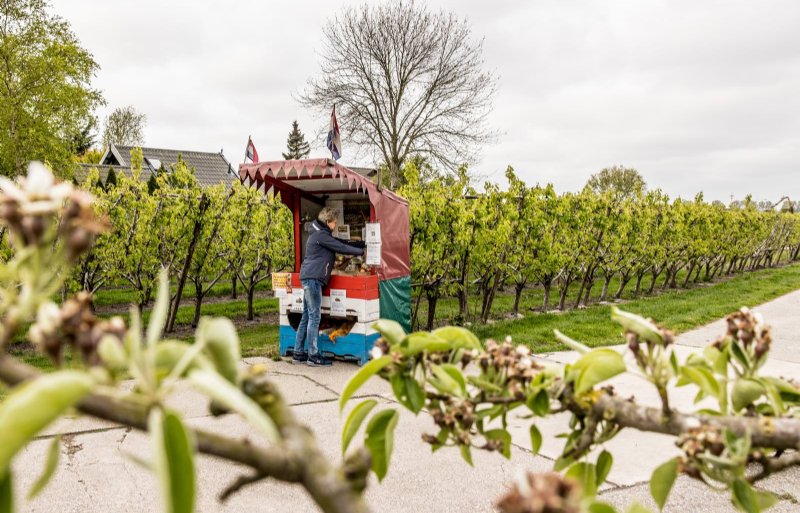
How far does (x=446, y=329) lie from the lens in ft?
3.10

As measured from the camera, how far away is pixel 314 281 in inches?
300

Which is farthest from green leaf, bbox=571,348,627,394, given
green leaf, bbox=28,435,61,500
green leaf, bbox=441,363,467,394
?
green leaf, bbox=28,435,61,500

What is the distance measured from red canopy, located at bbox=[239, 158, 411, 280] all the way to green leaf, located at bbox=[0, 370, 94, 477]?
22.5 ft

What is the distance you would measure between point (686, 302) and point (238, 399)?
15.0 m

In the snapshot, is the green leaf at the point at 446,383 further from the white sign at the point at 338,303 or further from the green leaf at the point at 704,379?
the white sign at the point at 338,303

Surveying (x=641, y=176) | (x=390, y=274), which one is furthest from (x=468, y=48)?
(x=641, y=176)

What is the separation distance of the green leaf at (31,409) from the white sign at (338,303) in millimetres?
7321

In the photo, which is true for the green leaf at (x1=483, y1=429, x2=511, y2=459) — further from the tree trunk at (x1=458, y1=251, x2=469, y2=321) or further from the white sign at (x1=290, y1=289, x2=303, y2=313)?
the tree trunk at (x1=458, y1=251, x2=469, y2=321)

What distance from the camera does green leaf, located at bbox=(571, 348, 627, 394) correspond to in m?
0.85

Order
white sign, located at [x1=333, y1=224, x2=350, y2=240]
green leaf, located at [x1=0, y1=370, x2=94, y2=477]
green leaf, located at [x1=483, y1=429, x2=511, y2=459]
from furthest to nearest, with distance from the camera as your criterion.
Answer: white sign, located at [x1=333, y1=224, x2=350, y2=240] < green leaf, located at [x1=483, y1=429, x2=511, y2=459] < green leaf, located at [x1=0, y1=370, x2=94, y2=477]

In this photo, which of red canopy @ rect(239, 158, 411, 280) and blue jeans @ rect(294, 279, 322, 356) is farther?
blue jeans @ rect(294, 279, 322, 356)

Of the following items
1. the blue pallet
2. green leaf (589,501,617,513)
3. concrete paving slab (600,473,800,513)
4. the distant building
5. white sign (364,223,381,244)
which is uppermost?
the distant building

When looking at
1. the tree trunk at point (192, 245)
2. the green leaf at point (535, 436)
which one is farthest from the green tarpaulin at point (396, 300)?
the green leaf at point (535, 436)

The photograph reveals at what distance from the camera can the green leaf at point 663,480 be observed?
0.93 metres
